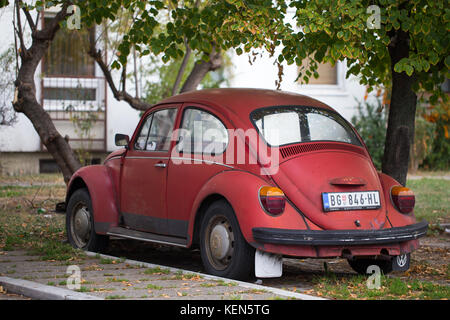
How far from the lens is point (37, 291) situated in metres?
5.97

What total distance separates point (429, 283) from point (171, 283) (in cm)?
231

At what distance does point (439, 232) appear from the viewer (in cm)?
1116

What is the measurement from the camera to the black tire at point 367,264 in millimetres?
7516

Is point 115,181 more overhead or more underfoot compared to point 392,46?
more underfoot

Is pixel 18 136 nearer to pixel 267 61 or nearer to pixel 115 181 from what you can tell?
pixel 267 61

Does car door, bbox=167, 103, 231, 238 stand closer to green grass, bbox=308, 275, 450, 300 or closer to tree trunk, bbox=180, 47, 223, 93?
green grass, bbox=308, 275, 450, 300

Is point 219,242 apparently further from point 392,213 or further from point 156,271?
point 392,213

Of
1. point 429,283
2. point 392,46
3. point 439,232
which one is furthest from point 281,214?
point 439,232

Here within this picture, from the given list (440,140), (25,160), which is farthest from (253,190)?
(440,140)

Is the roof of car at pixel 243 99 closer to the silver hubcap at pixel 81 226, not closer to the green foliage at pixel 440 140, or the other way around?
the silver hubcap at pixel 81 226

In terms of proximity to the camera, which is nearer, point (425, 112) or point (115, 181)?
point (115, 181)

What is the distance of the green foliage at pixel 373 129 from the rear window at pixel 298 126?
1331 centimetres

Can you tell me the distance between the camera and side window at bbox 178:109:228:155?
7.38 m
